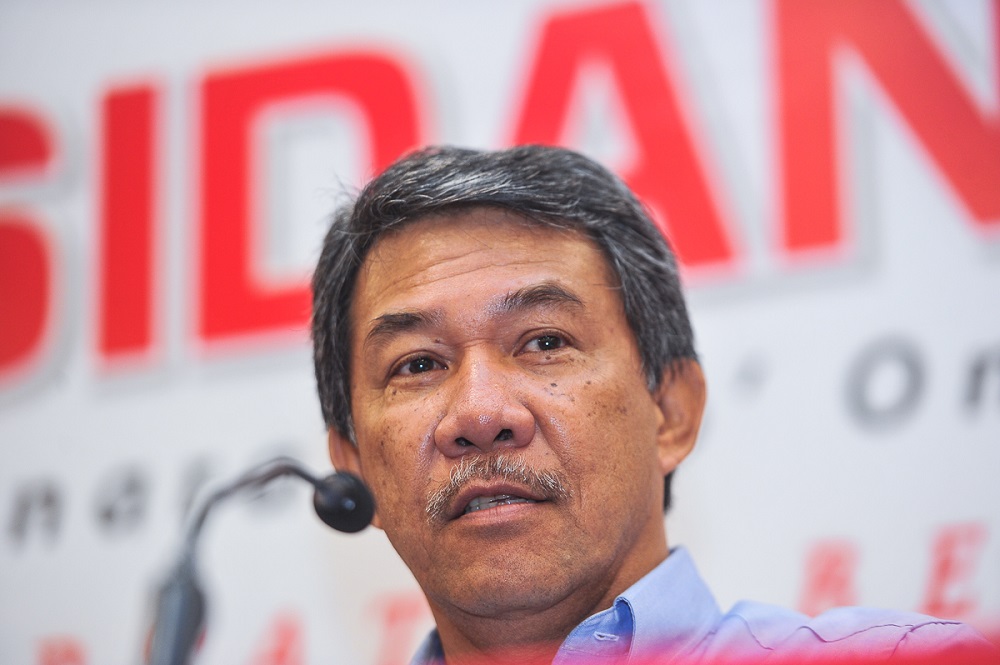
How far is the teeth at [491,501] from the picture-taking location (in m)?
1.70

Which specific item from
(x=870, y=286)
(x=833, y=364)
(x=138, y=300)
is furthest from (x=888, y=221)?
(x=138, y=300)

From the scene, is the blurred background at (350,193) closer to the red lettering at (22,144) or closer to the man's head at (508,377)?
the red lettering at (22,144)

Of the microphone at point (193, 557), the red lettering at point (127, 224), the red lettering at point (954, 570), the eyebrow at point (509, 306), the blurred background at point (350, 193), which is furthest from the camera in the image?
the red lettering at point (127, 224)

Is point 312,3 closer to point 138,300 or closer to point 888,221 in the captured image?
point 138,300

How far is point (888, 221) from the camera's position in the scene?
8.91 ft

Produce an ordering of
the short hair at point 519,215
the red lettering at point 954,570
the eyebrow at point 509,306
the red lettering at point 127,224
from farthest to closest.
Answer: the red lettering at point 127,224, the red lettering at point 954,570, the short hair at point 519,215, the eyebrow at point 509,306

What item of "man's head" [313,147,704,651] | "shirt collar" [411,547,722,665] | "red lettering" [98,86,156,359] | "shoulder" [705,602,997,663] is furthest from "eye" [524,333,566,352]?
"red lettering" [98,86,156,359]

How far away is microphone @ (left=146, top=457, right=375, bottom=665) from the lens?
140 cm

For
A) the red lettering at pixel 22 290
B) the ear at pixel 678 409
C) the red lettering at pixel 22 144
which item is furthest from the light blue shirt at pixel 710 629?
the red lettering at pixel 22 144

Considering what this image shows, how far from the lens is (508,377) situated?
177cm

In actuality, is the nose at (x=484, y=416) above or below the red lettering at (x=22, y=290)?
below

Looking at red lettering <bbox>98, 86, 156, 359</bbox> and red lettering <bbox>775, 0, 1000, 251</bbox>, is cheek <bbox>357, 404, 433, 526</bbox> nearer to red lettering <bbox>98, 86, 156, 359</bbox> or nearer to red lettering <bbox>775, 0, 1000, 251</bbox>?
red lettering <bbox>775, 0, 1000, 251</bbox>

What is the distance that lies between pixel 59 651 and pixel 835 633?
219cm

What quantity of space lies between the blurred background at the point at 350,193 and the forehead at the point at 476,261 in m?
0.39
